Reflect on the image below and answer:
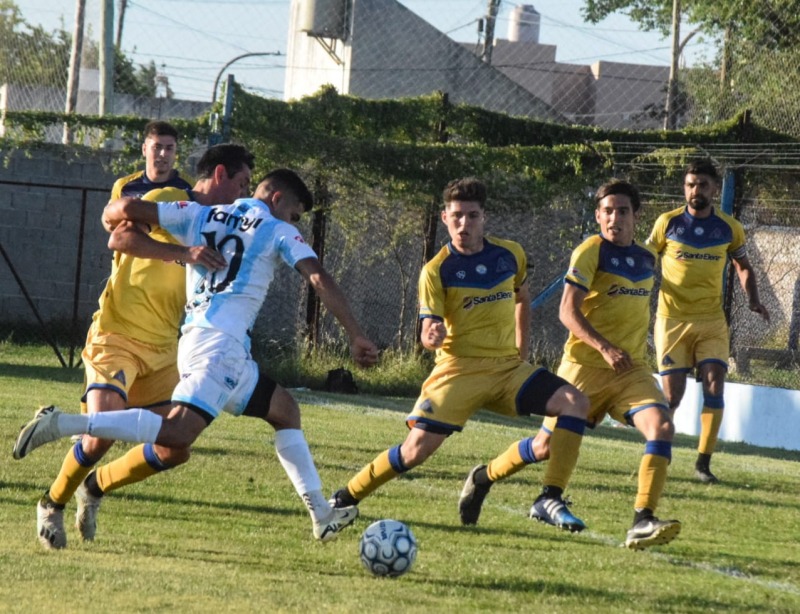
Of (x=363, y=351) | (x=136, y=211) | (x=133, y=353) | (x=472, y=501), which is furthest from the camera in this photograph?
(x=472, y=501)

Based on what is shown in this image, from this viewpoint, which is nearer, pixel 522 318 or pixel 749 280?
pixel 522 318

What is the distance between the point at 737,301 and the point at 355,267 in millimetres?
4974

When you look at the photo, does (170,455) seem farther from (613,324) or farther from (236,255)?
(613,324)

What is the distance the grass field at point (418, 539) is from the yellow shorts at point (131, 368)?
632 mm

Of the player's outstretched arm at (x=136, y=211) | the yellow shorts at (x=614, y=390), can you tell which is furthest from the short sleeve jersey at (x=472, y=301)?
the player's outstretched arm at (x=136, y=211)

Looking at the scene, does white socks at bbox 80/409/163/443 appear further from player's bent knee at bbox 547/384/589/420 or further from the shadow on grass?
the shadow on grass

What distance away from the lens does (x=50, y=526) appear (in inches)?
233

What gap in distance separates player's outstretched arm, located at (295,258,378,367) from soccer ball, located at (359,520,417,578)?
749 millimetres

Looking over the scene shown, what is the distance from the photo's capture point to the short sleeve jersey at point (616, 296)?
7465mm

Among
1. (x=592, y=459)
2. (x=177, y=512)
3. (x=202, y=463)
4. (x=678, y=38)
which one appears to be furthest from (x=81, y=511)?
(x=678, y=38)

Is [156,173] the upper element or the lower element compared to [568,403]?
upper

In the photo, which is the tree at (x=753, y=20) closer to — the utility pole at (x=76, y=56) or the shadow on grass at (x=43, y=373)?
the utility pole at (x=76, y=56)

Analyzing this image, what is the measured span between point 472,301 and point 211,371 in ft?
5.91

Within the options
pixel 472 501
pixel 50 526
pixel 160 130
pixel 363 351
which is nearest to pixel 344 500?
pixel 472 501
